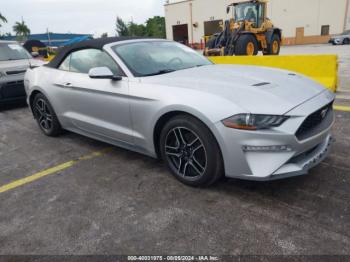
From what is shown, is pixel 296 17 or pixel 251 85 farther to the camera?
pixel 296 17

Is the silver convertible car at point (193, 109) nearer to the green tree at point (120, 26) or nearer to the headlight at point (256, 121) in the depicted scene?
the headlight at point (256, 121)

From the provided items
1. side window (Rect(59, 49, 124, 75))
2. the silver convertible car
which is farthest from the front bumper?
side window (Rect(59, 49, 124, 75))

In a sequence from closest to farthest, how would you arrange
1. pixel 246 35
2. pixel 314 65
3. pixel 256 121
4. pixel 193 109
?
pixel 256 121
pixel 193 109
pixel 314 65
pixel 246 35

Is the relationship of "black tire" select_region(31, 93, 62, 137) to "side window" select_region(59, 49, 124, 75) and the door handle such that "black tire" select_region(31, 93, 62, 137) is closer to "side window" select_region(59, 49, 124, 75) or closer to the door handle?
the door handle

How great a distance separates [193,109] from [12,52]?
7.11m

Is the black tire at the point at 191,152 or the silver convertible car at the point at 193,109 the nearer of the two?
the silver convertible car at the point at 193,109

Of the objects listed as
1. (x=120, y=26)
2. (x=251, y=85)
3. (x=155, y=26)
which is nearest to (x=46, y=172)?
(x=251, y=85)

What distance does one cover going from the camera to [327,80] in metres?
5.93

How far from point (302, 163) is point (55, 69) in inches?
142

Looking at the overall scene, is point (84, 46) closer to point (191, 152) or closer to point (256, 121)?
point (191, 152)

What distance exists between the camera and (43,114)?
15.8 feet

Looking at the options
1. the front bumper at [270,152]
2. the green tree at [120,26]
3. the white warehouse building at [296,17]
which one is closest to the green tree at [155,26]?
the green tree at [120,26]

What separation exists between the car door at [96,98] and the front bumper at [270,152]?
1250 mm

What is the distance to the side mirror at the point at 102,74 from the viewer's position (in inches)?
128
